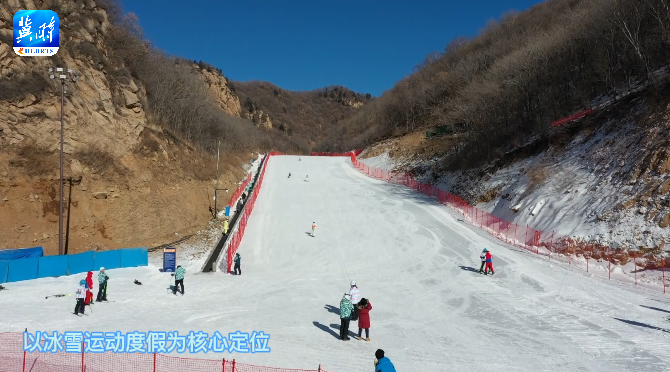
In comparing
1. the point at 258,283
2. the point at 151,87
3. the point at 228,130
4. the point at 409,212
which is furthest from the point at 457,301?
the point at 228,130

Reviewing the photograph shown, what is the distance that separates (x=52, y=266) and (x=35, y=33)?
18.5 metres

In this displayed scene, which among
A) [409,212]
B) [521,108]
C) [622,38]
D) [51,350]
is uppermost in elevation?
[622,38]

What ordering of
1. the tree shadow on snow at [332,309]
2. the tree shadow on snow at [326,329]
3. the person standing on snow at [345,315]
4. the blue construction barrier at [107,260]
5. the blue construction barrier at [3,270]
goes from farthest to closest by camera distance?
the blue construction barrier at [107,260] → the blue construction barrier at [3,270] → the tree shadow on snow at [332,309] → the tree shadow on snow at [326,329] → the person standing on snow at [345,315]

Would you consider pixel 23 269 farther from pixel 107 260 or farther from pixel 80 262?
pixel 107 260

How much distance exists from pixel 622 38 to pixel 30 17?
44808 millimetres

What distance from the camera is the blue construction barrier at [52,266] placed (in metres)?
17.5

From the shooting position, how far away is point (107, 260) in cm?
1962

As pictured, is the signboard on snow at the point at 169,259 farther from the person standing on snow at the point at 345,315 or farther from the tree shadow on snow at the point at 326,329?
the person standing on snow at the point at 345,315

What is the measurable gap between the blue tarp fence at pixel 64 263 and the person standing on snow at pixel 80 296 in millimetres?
5922

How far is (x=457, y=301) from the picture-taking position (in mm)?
15609

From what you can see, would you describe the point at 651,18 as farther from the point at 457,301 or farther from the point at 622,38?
the point at 457,301

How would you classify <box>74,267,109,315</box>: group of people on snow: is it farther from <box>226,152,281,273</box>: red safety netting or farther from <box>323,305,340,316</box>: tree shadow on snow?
<box>323,305,340,316</box>: tree shadow on snow

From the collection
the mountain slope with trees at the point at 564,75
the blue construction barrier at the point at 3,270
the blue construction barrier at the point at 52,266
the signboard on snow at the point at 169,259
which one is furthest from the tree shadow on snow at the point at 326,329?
the mountain slope with trees at the point at 564,75

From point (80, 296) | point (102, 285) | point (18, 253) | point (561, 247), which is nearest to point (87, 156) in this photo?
point (18, 253)
